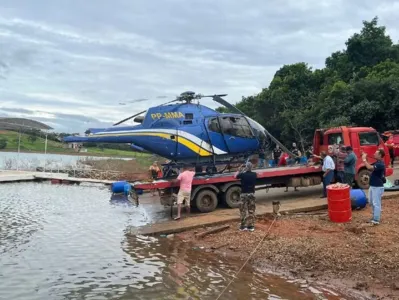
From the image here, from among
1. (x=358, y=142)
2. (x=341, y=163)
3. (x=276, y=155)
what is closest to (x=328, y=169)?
(x=341, y=163)

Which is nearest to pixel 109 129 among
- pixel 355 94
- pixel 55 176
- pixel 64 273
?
pixel 64 273

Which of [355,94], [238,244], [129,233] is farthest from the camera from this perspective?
[355,94]

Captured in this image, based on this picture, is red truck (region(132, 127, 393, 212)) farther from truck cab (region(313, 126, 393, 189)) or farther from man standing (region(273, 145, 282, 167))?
man standing (region(273, 145, 282, 167))

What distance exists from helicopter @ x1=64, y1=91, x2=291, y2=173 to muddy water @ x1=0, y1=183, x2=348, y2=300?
9.01 ft

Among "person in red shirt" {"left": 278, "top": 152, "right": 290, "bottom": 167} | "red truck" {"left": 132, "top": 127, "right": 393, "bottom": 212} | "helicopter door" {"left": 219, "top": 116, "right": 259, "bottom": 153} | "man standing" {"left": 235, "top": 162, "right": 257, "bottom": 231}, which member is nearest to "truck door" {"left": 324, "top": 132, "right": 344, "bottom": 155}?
"red truck" {"left": 132, "top": 127, "right": 393, "bottom": 212}

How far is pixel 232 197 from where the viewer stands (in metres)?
15.0

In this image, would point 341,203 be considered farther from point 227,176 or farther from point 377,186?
point 227,176

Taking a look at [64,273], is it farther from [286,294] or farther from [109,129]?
[109,129]

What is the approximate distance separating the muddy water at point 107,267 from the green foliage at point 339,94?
21078 mm

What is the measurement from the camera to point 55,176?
32.1 metres

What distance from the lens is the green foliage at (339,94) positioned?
3033 cm

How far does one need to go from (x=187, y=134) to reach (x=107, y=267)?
25.0 feet

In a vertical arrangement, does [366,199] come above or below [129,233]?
above

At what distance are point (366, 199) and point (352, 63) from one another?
3344cm
